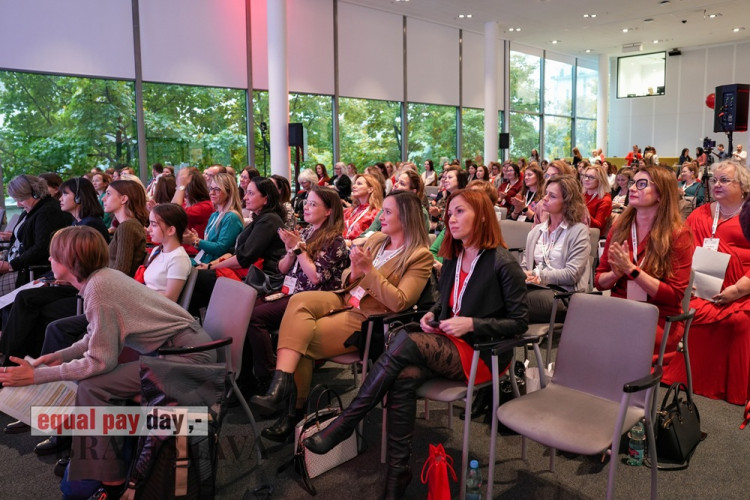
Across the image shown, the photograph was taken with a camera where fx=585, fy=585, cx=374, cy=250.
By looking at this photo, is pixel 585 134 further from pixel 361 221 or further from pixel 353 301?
pixel 353 301

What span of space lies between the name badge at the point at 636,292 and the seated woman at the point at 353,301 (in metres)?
1.10

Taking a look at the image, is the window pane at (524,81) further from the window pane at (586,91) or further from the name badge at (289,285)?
the name badge at (289,285)

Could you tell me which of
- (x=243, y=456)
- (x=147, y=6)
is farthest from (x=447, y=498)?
(x=147, y=6)

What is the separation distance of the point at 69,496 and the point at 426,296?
6.35 ft

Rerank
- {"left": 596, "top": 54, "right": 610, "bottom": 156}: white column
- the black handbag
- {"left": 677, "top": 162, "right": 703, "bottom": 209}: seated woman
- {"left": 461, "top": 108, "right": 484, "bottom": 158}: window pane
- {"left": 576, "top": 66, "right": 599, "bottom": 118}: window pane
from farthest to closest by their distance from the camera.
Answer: {"left": 596, "top": 54, "right": 610, "bottom": 156}: white column < {"left": 576, "top": 66, "right": 599, "bottom": 118}: window pane < {"left": 461, "top": 108, "right": 484, "bottom": 158}: window pane < {"left": 677, "top": 162, "right": 703, "bottom": 209}: seated woman < the black handbag

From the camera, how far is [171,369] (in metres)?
2.23

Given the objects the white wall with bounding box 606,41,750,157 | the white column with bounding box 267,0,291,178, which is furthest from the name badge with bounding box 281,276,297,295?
the white wall with bounding box 606,41,750,157

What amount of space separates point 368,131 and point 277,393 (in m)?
11.8

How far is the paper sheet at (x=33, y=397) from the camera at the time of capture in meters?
2.49

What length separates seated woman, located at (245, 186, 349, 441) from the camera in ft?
11.5

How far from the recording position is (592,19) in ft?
51.4

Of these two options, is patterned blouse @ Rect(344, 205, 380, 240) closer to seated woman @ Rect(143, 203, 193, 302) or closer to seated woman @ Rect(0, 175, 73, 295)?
seated woman @ Rect(143, 203, 193, 302)

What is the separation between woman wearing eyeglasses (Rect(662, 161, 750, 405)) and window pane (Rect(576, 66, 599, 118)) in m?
18.7

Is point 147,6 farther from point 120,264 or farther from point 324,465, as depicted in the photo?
point 324,465
